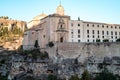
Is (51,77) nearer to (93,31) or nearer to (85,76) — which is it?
(85,76)

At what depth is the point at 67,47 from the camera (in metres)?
49.6

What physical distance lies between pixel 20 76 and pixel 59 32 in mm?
9060

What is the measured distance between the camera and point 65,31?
52156 millimetres

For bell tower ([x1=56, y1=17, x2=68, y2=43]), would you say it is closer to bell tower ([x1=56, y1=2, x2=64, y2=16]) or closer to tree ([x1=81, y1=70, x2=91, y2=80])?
bell tower ([x1=56, y1=2, x2=64, y2=16])

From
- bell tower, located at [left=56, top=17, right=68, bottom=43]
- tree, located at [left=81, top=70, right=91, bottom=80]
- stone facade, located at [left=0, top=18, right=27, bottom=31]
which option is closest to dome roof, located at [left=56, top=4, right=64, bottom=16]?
bell tower, located at [left=56, top=17, right=68, bottom=43]

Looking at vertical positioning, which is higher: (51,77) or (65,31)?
(65,31)

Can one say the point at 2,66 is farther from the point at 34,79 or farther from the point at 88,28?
the point at 88,28

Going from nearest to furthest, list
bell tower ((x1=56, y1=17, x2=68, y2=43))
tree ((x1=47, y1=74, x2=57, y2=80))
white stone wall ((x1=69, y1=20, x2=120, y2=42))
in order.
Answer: tree ((x1=47, y1=74, x2=57, y2=80)) < bell tower ((x1=56, y1=17, x2=68, y2=43)) < white stone wall ((x1=69, y1=20, x2=120, y2=42))

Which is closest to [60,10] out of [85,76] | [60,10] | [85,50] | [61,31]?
[60,10]

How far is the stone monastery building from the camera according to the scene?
2035 inches

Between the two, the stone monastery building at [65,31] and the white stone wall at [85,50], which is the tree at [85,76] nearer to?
the white stone wall at [85,50]

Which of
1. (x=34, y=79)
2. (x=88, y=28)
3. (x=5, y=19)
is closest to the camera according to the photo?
(x=34, y=79)

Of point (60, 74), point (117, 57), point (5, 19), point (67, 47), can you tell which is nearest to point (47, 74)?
point (60, 74)

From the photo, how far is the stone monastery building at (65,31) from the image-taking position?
170ft
